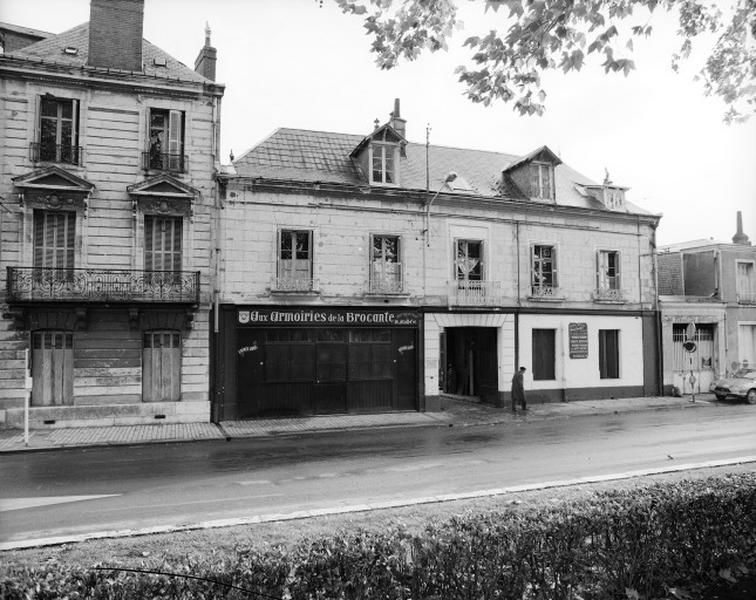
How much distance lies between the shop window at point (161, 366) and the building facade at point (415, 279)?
4.25 feet

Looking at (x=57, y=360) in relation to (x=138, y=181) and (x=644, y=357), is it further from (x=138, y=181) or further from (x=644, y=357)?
(x=644, y=357)

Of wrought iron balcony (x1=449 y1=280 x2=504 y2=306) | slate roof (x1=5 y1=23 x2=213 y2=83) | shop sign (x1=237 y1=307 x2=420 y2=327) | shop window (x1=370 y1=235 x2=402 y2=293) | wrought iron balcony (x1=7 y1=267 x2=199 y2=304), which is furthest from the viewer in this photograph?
wrought iron balcony (x1=449 y1=280 x2=504 y2=306)

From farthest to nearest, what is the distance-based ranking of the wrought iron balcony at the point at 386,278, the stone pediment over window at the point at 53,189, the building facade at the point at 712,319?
the building facade at the point at 712,319, the wrought iron balcony at the point at 386,278, the stone pediment over window at the point at 53,189

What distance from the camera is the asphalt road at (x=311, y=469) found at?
880 centimetres

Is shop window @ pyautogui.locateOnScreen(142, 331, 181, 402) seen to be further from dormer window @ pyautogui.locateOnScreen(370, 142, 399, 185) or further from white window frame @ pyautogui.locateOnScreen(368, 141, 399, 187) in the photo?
dormer window @ pyautogui.locateOnScreen(370, 142, 399, 185)

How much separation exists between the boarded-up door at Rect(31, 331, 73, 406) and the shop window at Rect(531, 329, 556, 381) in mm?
16875

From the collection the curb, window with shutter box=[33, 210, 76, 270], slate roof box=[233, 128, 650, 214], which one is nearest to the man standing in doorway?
slate roof box=[233, 128, 650, 214]

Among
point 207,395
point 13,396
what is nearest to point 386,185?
point 207,395

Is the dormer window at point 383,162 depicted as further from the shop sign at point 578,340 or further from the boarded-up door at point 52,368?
the boarded-up door at point 52,368

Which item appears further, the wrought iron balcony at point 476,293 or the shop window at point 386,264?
the wrought iron balcony at point 476,293

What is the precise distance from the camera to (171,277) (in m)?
18.1

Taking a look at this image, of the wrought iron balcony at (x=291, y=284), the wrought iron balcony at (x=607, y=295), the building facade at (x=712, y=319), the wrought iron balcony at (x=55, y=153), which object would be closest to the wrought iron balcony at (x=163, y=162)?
the wrought iron balcony at (x=55, y=153)

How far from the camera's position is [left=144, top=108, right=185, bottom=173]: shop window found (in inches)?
731

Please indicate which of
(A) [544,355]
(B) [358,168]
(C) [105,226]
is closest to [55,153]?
(C) [105,226]
